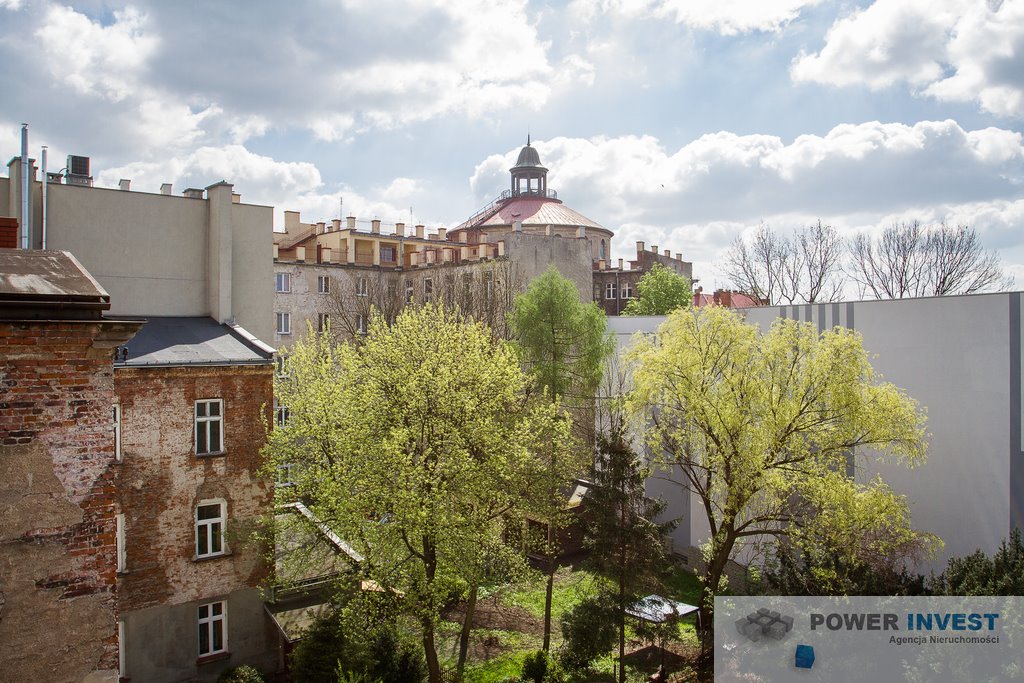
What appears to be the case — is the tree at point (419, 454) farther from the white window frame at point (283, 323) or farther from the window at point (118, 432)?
the white window frame at point (283, 323)

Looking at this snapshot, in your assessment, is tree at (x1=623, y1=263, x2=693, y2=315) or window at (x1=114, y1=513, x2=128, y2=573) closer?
window at (x1=114, y1=513, x2=128, y2=573)

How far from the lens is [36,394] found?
A: 7.27 metres

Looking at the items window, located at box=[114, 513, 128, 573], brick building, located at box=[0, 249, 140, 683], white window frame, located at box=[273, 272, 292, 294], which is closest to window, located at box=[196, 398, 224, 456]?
window, located at box=[114, 513, 128, 573]

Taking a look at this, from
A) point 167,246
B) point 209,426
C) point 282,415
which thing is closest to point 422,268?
point 282,415

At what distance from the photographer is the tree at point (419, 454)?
1616 centimetres

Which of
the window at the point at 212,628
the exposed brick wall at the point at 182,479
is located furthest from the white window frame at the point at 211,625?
the exposed brick wall at the point at 182,479

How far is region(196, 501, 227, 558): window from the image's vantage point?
1780cm

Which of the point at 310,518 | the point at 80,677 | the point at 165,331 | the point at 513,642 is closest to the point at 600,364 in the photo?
the point at 513,642

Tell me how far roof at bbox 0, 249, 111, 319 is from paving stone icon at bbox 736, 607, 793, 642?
1396 centimetres

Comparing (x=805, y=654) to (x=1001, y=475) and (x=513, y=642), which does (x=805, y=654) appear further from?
(x=513, y=642)

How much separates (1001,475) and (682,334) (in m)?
8.45

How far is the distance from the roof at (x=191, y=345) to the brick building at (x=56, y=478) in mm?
10138

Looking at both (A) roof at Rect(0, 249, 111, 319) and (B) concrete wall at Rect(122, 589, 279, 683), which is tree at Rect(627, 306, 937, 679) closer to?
(B) concrete wall at Rect(122, 589, 279, 683)

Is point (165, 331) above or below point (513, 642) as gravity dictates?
above
